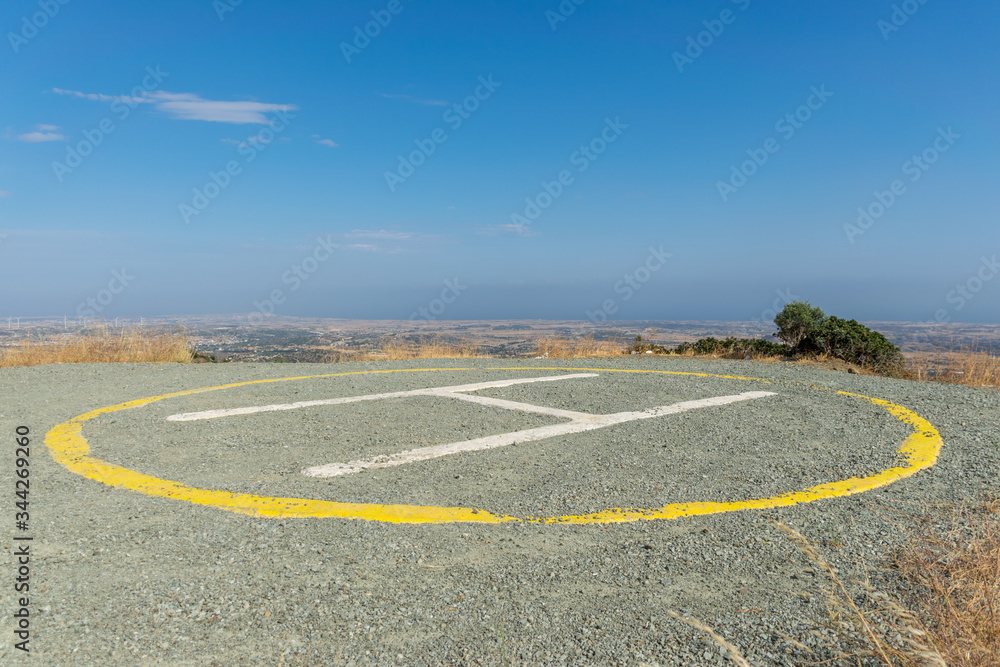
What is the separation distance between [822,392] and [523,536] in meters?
5.77

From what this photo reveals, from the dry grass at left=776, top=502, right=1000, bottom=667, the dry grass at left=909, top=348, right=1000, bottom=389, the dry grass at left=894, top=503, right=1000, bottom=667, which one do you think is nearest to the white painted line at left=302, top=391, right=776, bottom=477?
the dry grass at left=776, top=502, right=1000, bottom=667

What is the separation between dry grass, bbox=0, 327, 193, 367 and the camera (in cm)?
1084

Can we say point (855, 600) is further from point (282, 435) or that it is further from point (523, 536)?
point (282, 435)

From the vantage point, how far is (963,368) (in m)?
9.73

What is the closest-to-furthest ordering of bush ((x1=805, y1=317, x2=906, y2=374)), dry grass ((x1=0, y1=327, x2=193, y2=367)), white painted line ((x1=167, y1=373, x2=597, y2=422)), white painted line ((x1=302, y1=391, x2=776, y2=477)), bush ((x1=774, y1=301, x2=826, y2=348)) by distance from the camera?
white painted line ((x1=302, y1=391, x2=776, y2=477)) < white painted line ((x1=167, y1=373, x2=597, y2=422)) < dry grass ((x1=0, y1=327, x2=193, y2=367)) < bush ((x1=805, y1=317, x2=906, y2=374)) < bush ((x1=774, y1=301, x2=826, y2=348))

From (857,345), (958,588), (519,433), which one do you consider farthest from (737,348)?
(958,588)

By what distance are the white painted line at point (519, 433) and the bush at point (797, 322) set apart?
226 inches

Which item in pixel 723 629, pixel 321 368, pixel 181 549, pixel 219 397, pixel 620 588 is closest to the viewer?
pixel 723 629

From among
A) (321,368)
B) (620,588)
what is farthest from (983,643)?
(321,368)

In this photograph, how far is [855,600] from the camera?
2.48 metres

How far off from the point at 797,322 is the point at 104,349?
14.2 m

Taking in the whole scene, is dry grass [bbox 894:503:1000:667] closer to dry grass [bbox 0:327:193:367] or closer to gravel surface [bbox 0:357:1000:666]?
gravel surface [bbox 0:357:1000:666]

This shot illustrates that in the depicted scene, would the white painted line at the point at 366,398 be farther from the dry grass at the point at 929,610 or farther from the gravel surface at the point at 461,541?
the dry grass at the point at 929,610

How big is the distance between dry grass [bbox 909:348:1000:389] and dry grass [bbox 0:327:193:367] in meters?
13.8
